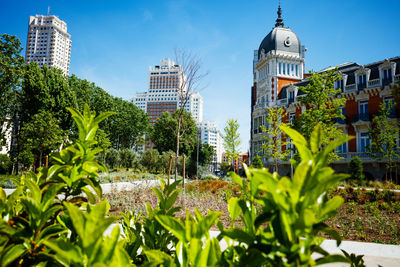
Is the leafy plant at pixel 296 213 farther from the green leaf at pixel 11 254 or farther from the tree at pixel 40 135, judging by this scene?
the tree at pixel 40 135

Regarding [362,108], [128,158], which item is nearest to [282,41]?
[362,108]

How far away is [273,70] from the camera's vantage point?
28.2 m

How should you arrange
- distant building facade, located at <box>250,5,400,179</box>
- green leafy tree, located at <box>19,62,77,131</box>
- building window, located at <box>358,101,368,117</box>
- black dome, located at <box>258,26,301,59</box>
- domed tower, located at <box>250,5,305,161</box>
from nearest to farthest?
distant building facade, located at <box>250,5,400,179</box>
building window, located at <box>358,101,368,117</box>
green leafy tree, located at <box>19,62,77,131</box>
domed tower, located at <box>250,5,305,161</box>
black dome, located at <box>258,26,301,59</box>

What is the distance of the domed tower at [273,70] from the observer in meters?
28.0

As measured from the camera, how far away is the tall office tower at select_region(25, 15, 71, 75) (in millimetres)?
107812

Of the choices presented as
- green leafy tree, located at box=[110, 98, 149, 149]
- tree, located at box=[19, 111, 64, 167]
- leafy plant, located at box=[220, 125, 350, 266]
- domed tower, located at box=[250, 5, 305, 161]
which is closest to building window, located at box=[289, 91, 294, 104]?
domed tower, located at box=[250, 5, 305, 161]

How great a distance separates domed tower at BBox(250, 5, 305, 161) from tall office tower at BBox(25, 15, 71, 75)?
10785cm

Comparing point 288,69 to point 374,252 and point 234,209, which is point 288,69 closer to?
point 374,252

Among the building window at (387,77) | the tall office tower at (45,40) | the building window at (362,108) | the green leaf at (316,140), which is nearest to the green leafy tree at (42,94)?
the green leaf at (316,140)

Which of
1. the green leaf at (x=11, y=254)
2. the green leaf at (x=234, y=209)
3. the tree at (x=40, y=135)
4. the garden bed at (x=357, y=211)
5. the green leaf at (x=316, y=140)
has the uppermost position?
the tree at (x=40, y=135)

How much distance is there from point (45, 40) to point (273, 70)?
120082 mm

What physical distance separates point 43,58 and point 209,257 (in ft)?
443

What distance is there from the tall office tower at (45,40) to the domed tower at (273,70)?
354 feet

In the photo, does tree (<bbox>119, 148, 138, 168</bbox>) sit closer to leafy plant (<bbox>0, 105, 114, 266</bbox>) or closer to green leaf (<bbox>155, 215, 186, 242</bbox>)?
leafy plant (<bbox>0, 105, 114, 266</bbox>)
